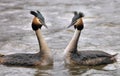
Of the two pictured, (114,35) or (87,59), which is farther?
(114,35)

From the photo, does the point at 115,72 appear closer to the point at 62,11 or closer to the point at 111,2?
the point at 62,11

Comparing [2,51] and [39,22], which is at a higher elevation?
[39,22]

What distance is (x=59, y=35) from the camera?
1711 cm

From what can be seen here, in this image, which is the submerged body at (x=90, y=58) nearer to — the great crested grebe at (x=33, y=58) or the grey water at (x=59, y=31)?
the grey water at (x=59, y=31)

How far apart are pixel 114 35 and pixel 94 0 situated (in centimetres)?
712

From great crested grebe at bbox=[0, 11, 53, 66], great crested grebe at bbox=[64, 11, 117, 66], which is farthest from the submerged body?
great crested grebe at bbox=[0, 11, 53, 66]

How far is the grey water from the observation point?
528 inches

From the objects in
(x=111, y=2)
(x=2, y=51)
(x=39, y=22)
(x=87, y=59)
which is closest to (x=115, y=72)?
(x=87, y=59)

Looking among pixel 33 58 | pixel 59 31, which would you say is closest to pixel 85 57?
pixel 33 58

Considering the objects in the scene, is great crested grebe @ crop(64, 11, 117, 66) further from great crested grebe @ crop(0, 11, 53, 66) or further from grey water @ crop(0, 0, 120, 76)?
great crested grebe @ crop(0, 11, 53, 66)

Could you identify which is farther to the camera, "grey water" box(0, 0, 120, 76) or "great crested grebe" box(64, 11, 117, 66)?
"great crested grebe" box(64, 11, 117, 66)

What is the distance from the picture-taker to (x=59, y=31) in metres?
17.8

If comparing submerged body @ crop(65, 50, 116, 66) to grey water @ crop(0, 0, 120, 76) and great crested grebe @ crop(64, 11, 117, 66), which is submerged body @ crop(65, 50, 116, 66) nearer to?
great crested grebe @ crop(64, 11, 117, 66)

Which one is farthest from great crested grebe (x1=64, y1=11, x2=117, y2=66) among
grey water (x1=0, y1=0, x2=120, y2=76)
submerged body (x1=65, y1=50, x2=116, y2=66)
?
grey water (x1=0, y1=0, x2=120, y2=76)
